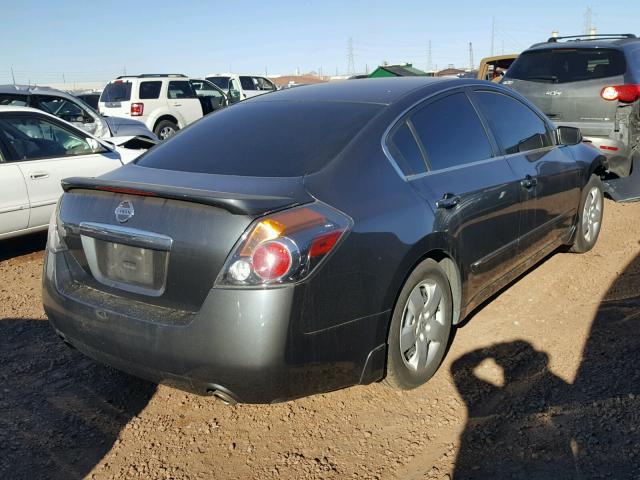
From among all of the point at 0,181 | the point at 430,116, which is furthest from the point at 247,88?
the point at 430,116

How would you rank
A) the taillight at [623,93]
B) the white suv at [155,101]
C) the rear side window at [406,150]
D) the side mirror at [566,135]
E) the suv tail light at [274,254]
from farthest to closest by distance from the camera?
the white suv at [155,101] < the taillight at [623,93] < the side mirror at [566,135] < the rear side window at [406,150] < the suv tail light at [274,254]

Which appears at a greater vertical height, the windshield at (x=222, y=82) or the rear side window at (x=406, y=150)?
the rear side window at (x=406, y=150)

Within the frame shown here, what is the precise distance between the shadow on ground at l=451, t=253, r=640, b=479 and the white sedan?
4.32 m

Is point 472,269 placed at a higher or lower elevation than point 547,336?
higher

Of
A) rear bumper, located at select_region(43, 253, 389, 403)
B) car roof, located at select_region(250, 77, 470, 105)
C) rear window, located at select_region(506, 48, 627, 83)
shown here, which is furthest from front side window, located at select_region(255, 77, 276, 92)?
rear bumper, located at select_region(43, 253, 389, 403)

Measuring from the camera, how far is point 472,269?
11.9ft

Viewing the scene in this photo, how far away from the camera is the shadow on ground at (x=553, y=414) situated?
8.76 feet

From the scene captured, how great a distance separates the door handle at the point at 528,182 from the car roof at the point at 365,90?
0.75 m

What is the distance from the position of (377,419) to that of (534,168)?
7.33 feet

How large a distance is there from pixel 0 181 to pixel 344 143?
4.01 metres

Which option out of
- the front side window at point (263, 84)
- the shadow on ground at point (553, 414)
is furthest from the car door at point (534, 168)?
the front side window at point (263, 84)

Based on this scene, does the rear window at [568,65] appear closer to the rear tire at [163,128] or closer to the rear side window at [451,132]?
the rear side window at [451,132]

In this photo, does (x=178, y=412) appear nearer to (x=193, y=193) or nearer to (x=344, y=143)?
(x=193, y=193)

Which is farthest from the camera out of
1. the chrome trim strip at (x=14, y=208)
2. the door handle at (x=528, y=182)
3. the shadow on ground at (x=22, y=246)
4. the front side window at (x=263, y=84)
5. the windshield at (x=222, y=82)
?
the front side window at (x=263, y=84)
